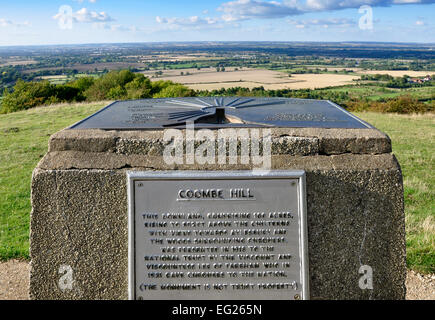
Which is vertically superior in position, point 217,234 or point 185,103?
point 185,103

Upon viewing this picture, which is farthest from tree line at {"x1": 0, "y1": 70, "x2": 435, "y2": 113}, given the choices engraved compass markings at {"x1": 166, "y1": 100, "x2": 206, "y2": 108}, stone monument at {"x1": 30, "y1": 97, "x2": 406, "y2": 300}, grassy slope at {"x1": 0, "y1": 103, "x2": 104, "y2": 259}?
stone monument at {"x1": 30, "y1": 97, "x2": 406, "y2": 300}

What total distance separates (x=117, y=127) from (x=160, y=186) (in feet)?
2.11

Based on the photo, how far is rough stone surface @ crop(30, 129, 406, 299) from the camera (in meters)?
2.93

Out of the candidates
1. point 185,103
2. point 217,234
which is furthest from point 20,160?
point 217,234

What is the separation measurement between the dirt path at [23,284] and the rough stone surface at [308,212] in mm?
966

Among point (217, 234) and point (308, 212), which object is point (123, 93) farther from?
point (308, 212)

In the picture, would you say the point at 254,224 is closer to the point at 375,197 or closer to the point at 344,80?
the point at 375,197

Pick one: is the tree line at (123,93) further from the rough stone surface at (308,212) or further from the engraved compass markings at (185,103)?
the rough stone surface at (308,212)

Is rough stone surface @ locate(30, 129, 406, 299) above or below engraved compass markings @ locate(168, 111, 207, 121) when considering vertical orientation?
below

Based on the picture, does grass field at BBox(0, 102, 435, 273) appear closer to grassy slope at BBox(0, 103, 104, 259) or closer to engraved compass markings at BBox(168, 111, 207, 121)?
grassy slope at BBox(0, 103, 104, 259)

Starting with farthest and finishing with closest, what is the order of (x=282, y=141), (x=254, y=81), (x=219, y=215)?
1. (x=254, y=81)
2. (x=282, y=141)
3. (x=219, y=215)

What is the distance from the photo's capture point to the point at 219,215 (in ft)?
9.49

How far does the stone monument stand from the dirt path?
0.95 m

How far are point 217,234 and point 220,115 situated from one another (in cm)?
137
